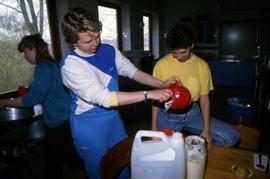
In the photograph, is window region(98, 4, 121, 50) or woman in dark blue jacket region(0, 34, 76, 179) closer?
woman in dark blue jacket region(0, 34, 76, 179)

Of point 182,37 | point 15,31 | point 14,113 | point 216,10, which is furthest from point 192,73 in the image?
point 216,10

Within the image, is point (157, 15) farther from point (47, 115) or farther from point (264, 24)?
point (47, 115)

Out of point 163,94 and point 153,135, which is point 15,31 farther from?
point 153,135

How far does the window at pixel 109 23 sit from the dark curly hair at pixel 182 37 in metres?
2.62

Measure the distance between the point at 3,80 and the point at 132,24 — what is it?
2.76 meters

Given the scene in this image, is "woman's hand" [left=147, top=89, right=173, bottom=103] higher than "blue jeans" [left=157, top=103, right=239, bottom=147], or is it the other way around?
"woman's hand" [left=147, top=89, right=173, bottom=103]

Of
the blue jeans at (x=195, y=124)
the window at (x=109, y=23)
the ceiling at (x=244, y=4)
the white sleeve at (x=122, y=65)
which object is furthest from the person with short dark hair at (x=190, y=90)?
the ceiling at (x=244, y=4)

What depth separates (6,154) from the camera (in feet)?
6.30

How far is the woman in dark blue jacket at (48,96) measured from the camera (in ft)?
5.11

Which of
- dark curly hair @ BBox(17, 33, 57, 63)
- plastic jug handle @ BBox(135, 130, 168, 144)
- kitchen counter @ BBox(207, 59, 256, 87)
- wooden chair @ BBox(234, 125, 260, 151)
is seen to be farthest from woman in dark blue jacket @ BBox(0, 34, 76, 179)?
kitchen counter @ BBox(207, 59, 256, 87)

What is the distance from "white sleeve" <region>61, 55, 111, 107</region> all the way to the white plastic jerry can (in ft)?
1.23

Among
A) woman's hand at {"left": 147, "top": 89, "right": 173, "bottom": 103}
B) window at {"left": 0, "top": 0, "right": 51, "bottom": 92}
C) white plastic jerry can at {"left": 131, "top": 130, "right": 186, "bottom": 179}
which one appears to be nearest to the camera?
white plastic jerry can at {"left": 131, "top": 130, "right": 186, "bottom": 179}

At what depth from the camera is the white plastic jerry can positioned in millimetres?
742

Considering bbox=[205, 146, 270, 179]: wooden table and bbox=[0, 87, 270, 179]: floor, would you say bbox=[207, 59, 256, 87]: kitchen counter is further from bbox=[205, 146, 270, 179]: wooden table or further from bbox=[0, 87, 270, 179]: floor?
bbox=[205, 146, 270, 179]: wooden table
